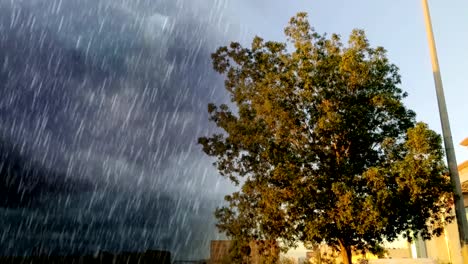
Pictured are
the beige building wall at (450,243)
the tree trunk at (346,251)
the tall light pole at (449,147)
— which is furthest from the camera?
the beige building wall at (450,243)

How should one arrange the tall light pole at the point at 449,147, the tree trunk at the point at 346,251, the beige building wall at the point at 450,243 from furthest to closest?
the beige building wall at the point at 450,243
the tree trunk at the point at 346,251
the tall light pole at the point at 449,147

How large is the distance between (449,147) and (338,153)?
4.60 meters

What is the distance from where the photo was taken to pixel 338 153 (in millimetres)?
14820

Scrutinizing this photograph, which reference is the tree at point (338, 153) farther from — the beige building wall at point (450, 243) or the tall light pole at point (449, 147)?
the beige building wall at point (450, 243)

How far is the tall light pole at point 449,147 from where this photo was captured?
991cm

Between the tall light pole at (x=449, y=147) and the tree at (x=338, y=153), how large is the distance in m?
1.33

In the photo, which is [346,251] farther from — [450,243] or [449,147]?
[450,243]

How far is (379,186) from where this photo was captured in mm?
12789

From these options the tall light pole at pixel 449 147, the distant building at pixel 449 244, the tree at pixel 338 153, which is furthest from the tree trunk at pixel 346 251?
the distant building at pixel 449 244

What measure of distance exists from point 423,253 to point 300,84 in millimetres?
22403

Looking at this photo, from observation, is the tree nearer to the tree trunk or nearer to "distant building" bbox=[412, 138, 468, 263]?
the tree trunk

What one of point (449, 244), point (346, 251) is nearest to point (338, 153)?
point (346, 251)

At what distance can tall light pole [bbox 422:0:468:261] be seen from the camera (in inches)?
390

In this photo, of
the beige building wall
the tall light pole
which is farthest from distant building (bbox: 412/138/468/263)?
the tall light pole
